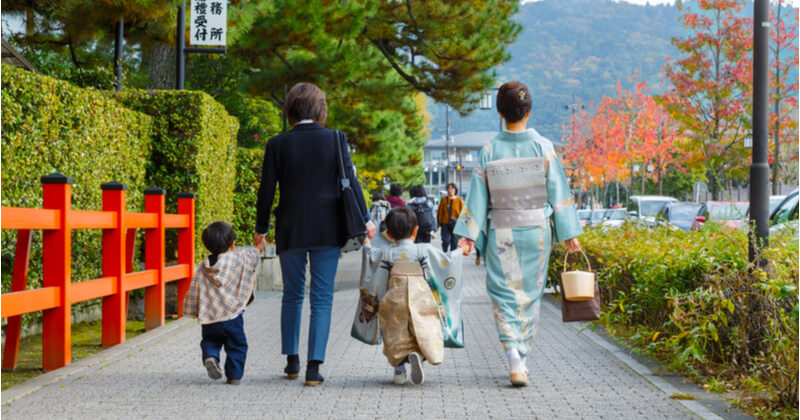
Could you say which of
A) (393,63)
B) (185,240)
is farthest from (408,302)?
(393,63)

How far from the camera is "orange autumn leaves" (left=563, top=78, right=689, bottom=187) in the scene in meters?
47.5

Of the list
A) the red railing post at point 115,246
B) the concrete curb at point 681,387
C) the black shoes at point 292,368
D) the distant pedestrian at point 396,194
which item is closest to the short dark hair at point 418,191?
the distant pedestrian at point 396,194

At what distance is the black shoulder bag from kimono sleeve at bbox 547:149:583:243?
1210 mm

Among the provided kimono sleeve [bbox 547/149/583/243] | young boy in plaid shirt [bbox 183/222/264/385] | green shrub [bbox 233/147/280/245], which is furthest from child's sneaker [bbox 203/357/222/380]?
green shrub [bbox 233/147/280/245]

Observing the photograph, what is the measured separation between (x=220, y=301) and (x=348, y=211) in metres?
0.97

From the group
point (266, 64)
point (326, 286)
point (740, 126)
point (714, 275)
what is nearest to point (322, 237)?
point (326, 286)

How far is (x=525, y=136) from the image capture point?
559cm

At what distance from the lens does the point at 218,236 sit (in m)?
5.47

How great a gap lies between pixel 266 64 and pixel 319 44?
74.2 inches

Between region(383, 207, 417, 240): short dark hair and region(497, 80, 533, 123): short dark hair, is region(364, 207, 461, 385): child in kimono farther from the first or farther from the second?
region(497, 80, 533, 123): short dark hair

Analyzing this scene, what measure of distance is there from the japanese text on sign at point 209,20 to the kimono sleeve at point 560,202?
322 inches

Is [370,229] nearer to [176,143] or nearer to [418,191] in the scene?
[176,143]

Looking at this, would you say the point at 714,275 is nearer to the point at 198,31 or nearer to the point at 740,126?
the point at 198,31

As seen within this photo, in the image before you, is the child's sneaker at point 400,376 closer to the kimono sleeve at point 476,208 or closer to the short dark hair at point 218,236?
the kimono sleeve at point 476,208
